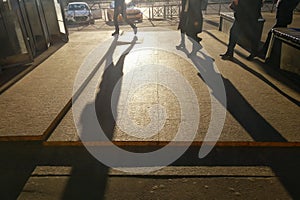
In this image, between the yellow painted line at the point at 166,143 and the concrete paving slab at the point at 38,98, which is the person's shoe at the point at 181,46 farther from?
the yellow painted line at the point at 166,143

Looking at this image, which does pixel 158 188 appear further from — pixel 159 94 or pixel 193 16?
pixel 193 16

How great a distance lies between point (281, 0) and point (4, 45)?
298 inches

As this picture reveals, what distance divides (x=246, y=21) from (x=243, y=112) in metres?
3.32

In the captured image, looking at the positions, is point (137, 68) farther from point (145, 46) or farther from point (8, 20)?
point (8, 20)

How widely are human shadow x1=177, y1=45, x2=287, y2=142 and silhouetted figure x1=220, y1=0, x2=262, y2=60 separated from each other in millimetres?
1222

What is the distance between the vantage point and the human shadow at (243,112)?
10.4ft

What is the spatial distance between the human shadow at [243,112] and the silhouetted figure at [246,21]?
1222 millimetres

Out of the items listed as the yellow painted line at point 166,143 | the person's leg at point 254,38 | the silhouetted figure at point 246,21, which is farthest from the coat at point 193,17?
the yellow painted line at point 166,143

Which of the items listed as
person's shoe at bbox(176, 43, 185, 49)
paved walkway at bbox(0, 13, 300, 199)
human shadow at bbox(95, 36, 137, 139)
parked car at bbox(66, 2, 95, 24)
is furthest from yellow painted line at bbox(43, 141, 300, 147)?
parked car at bbox(66, 2, 95, 24)

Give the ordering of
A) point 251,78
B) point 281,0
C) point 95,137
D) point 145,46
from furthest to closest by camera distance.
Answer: point 145,46, point 281,0, point 251,78, point 95,137

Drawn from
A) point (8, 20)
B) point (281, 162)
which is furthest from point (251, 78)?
point (8, 20)

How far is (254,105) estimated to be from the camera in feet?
12.8

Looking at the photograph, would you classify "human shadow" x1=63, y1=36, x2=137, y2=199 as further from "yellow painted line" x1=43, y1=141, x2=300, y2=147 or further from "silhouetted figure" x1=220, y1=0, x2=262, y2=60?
"silhouetted figure" x1=220, y1=0, x2=262, y2=60

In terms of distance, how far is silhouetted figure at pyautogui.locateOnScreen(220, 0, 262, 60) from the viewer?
5.63m
